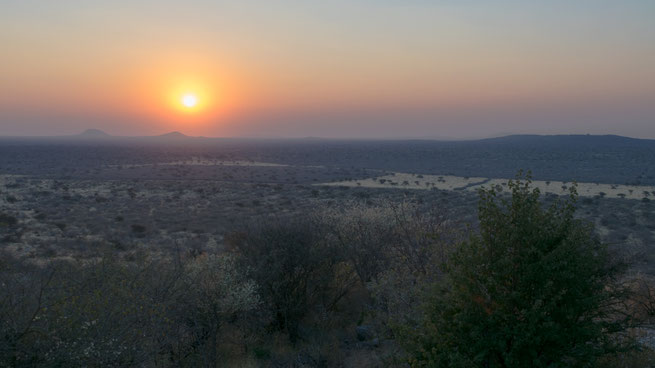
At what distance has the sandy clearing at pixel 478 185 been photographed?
176 ft

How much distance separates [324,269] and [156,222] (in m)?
22.4

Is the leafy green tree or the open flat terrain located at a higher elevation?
the leafy green tree

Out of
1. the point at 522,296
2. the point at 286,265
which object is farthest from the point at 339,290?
the point at 522,296

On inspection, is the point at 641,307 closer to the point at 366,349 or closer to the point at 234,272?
the point at 366,349

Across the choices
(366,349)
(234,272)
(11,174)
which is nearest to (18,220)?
(234,272)

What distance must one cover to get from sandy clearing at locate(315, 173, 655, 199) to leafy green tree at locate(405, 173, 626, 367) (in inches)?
1871

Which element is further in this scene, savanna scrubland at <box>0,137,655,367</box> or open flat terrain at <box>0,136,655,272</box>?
open flat terrain at <box>0,136,655,272</box>

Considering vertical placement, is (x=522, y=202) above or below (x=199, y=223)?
above

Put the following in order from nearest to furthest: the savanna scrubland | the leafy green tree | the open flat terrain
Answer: the leafy green tree, the savanna scrubland, the open flat terrain

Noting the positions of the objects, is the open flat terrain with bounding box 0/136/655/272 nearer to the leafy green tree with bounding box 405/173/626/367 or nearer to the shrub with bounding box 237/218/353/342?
the leafy green tree with bounding box 405/173/626/367

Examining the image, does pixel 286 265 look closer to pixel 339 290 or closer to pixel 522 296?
pixel 339 290

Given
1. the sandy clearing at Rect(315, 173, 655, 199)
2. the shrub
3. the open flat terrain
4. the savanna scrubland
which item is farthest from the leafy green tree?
the sandy clearing at Rect(315, 173, 655, 199)

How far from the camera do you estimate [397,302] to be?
39.5ft

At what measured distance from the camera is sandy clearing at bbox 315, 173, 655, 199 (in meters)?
53.5
